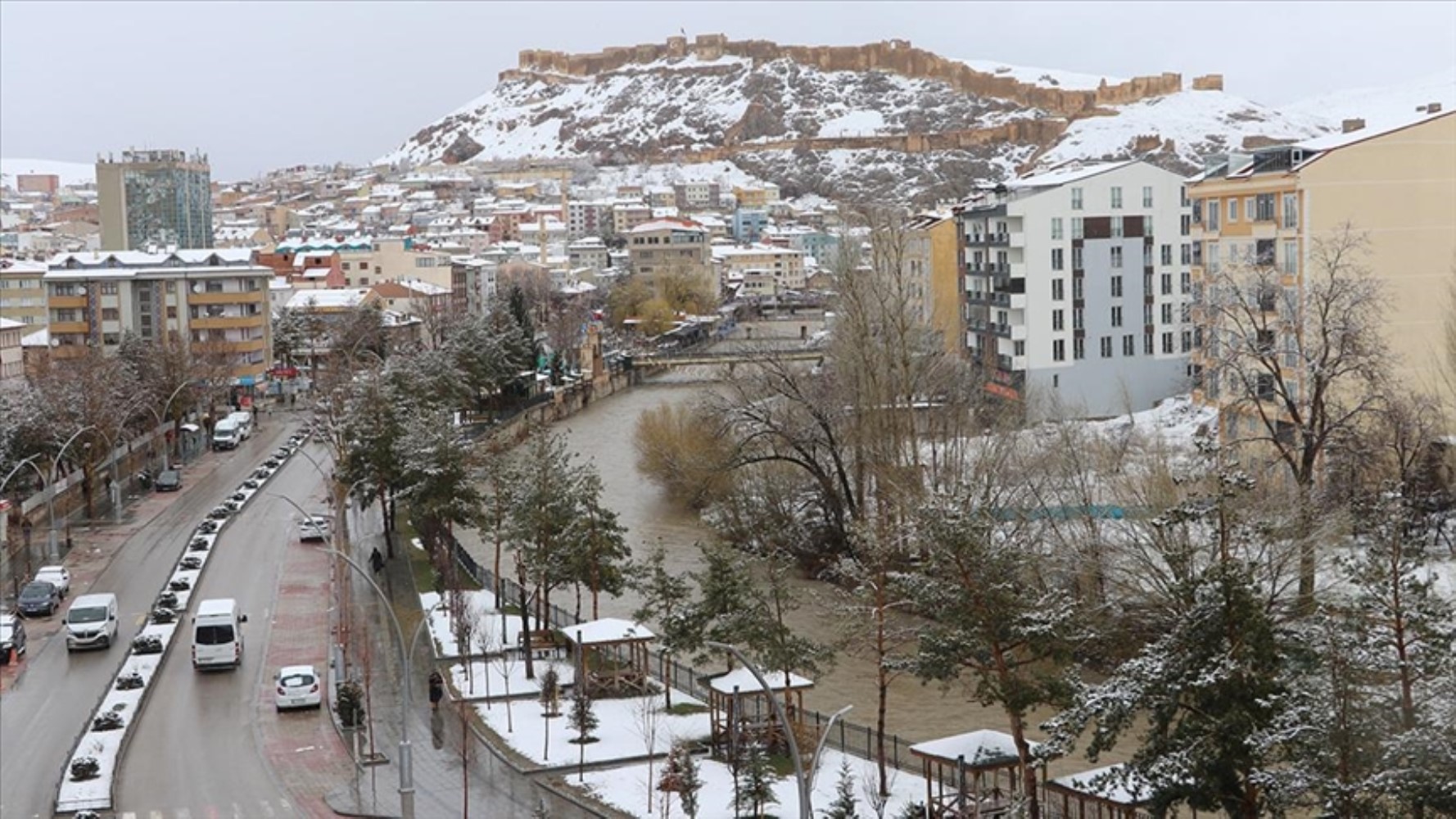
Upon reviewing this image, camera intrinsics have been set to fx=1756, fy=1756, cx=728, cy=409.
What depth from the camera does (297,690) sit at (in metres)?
24.4

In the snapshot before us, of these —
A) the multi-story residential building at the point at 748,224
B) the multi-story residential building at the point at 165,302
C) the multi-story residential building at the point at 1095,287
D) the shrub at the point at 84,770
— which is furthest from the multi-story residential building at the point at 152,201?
the shrub at the point at 84,770

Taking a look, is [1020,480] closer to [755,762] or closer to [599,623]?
[599,623]

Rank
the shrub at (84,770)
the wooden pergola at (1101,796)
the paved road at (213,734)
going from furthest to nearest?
the shrub at (84,770)
the paved road at (213,734)
the wooden pergola at (1101,796)

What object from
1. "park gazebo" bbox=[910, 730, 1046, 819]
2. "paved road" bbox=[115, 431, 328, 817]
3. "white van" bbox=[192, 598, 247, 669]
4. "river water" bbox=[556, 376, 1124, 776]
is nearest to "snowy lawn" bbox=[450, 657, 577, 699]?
"paved road" bbox=[115, 431, 328, 817]

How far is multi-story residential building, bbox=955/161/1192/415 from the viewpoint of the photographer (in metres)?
53.9

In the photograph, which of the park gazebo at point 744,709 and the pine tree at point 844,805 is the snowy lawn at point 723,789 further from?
the pine tree at point 844,805

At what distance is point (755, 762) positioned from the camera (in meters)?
18.3

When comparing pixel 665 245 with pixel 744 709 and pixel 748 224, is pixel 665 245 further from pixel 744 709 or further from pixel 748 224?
pixel 744 709

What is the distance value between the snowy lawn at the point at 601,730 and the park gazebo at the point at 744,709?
447mm

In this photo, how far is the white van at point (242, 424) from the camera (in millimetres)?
58094

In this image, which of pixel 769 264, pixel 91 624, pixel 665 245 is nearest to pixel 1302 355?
pixel 91 624

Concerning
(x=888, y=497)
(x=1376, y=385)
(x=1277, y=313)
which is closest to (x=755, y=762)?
(x=888, y=497)

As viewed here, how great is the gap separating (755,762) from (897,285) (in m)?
16.6

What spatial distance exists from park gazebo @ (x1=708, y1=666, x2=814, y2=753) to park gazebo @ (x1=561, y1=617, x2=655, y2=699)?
6.58ft
